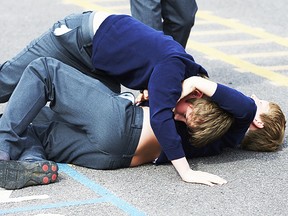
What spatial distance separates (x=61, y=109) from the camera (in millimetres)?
5488

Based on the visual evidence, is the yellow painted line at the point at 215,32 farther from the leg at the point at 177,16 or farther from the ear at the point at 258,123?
the ear at the point at 258,123

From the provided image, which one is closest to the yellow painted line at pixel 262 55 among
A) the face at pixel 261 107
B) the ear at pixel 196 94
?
the face at pixel 261 107

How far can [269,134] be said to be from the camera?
580cm

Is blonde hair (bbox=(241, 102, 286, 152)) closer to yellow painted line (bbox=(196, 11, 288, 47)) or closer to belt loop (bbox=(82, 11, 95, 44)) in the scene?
belt loop (bbox=(82, 11, 95, 44))

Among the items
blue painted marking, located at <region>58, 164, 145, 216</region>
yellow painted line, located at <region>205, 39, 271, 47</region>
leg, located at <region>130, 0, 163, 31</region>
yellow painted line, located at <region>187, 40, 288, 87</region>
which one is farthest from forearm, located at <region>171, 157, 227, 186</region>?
yellow painted line, located at <region>205, 39, 271, 47</region>

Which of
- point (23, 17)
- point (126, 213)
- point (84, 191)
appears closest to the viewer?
point (126, 213)

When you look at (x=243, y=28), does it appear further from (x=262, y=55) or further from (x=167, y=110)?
(x=167, y=110)

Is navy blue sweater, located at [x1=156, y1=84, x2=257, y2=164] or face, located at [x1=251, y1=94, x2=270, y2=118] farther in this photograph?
face, located at [x1=251, y1=94, x2=270, y2=118]

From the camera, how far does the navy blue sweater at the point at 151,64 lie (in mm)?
5227

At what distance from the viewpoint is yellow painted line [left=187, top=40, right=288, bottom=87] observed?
783 cm

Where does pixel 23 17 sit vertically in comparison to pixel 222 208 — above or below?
below

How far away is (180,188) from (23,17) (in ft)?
17.5

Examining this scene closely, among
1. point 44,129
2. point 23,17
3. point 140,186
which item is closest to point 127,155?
point 140,186

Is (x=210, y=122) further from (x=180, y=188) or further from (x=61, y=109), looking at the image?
(x=61, y=109)
